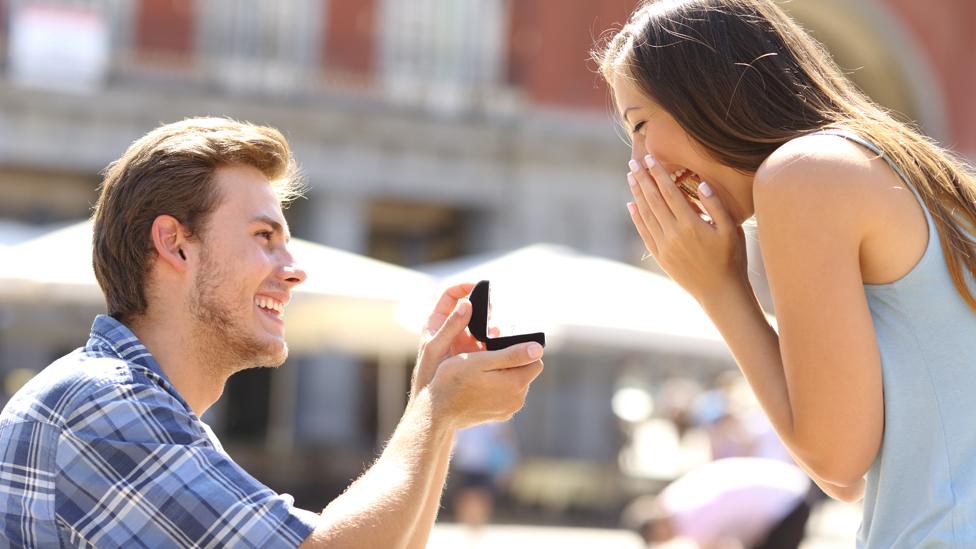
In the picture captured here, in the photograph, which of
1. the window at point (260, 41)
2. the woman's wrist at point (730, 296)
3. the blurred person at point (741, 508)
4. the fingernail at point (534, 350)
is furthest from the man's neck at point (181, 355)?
the window at point (260, 41)

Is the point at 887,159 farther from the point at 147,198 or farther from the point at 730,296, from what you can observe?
the point at 147,198

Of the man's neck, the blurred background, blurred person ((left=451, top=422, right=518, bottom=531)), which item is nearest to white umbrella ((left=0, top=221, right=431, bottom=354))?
blurred person ((left=451, top=422, right=518, bottom=531))

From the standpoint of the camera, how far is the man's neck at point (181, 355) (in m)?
2.55

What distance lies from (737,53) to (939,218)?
0.44 meters

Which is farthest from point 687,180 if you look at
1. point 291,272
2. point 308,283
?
point 308,283

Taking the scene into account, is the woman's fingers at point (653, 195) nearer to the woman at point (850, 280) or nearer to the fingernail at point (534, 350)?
the woman at point (850, 280)

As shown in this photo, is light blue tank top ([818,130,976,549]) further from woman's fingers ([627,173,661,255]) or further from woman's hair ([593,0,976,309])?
woman's fingers ([627,173,661,255])

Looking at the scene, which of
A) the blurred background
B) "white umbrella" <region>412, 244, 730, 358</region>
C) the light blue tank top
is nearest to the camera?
the light blue tank top

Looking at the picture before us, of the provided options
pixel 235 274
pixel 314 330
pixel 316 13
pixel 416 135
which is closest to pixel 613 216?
pixel 416 135

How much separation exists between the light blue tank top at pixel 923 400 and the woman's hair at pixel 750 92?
118mm

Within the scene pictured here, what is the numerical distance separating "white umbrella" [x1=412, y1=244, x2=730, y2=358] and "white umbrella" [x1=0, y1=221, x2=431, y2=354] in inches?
22.7

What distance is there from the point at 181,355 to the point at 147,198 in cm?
31

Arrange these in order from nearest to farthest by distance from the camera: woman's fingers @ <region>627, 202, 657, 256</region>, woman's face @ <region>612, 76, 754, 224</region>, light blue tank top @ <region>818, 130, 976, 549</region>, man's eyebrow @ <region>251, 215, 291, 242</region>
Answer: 1. light blue tank top @ <region>818, 130, 976, 549</region>
2. woman's face @ <region>612, 76, 754, 224</region>
3. woman's fingers @ <region>627, 202, 657, 256</region>
4. man's eyebrow @ <region>251, 215, 291, 242</region>

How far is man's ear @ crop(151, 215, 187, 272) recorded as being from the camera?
255 cm
